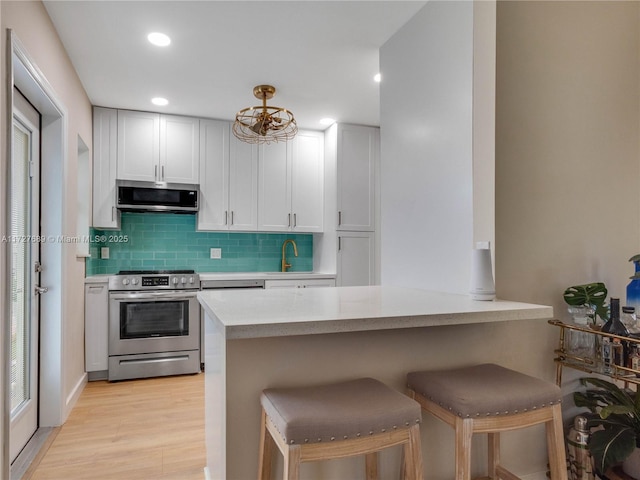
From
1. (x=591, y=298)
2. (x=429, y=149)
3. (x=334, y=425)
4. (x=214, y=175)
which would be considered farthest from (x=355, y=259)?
(x=334, y=425)

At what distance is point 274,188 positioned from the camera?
4270mm

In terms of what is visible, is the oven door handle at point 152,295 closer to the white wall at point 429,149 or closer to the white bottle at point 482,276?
the white wall at point 429,149

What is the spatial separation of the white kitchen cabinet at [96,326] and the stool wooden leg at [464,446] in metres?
3.17

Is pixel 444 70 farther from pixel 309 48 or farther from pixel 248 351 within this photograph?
pixel 248 351

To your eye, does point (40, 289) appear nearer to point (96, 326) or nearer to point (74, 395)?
point (74, 395)

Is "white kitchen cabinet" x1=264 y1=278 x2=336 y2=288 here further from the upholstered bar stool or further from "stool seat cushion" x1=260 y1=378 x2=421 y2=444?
"stool seat cushion" x1=260 y1=378 x2=421 y2=444

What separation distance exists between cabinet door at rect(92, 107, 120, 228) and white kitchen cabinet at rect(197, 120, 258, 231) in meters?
0.76

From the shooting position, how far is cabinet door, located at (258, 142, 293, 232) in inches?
166

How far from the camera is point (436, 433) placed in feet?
5.62

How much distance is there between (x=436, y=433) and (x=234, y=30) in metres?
2.36

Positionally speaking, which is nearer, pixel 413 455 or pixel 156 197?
pixel 413 455

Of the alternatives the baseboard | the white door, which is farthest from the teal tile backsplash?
the white door

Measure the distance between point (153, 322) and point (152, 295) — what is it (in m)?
0.25

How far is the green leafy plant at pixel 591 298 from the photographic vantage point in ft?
6.16
